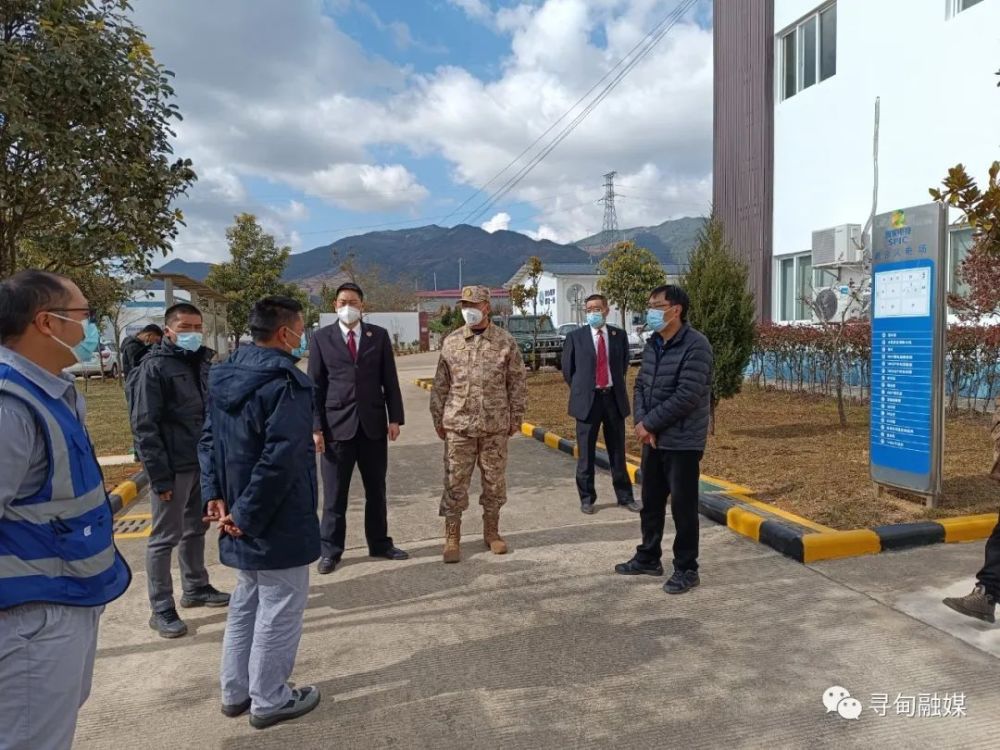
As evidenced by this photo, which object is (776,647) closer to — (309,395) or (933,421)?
(309,395)

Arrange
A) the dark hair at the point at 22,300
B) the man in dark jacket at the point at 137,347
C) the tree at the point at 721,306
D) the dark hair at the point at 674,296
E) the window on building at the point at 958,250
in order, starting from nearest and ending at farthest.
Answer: the dark hair at the point at 22,300 → the dark hair at the point at 674,296 → the man in dark jacket at the point at 137,347 → the tree at the point at 721,306 → the window on building at the point at 958,250

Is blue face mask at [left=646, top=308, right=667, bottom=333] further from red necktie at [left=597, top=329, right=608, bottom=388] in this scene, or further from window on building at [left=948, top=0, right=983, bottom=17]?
window on building at [left=948, top=0, right=983, bottom=17]

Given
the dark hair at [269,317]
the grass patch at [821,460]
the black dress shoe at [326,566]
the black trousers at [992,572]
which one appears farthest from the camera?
the grass patch at [821,460]

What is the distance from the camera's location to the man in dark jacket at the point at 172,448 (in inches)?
157

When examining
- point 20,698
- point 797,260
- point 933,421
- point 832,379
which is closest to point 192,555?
point 20,698

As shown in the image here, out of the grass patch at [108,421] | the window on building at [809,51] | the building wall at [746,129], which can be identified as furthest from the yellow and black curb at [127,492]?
the window on building at [809,51]

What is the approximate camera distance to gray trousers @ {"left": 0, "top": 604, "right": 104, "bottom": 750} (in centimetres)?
185

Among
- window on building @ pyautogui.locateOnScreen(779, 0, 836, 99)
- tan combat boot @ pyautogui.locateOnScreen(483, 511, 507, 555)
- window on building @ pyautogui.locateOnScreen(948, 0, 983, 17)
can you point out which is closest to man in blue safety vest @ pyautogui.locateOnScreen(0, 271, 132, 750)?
tan combat boot @ pyautogui.locateOnScreen(483, 511, 507, 555)

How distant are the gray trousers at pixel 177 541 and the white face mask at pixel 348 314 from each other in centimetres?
148

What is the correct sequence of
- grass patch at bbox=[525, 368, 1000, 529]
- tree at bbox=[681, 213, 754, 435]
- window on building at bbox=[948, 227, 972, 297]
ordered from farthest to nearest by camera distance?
window on building at bbox=[948, 227, 972, 297]
tree at bbox=[681, 213, 754, 435]
grass patch at bbox=[525, 368, 1000, 529]

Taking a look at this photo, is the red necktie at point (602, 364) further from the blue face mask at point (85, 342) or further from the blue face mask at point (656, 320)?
the blue face mask at point (85, 342)

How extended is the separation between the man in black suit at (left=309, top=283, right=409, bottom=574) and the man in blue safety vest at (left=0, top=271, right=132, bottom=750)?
2821 millimetres

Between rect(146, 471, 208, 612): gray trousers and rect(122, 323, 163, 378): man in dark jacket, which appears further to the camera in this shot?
rect(122, 323, 163, 378): man in dark jacket

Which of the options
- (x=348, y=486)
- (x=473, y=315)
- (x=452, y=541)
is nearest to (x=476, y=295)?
(x=473, y=315)
